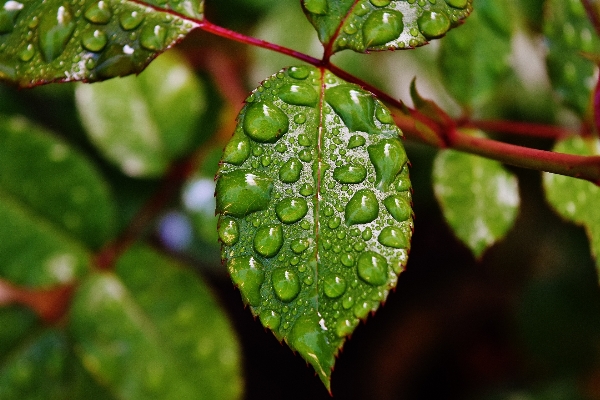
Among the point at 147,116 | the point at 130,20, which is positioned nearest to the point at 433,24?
the point at 130,20

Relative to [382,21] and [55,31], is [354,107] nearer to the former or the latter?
[382,21]

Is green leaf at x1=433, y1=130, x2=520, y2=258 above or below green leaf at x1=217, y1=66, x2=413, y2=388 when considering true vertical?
below

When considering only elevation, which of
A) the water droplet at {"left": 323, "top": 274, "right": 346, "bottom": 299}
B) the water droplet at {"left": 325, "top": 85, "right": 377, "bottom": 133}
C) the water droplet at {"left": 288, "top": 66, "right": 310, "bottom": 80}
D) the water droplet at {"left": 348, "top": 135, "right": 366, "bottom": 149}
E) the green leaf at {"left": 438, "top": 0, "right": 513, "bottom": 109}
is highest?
the water droplet at {"left": 288, "top": 66, "right": 310, "bottom": 80}

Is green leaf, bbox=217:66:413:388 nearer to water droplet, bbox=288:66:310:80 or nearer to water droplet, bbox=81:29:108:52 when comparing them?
water droplet, bbox=288:66:310:80

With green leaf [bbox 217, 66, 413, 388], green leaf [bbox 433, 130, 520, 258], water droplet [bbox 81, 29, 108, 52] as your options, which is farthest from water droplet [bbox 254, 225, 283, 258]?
green leaf [bbox 433, 130, 520, 258]

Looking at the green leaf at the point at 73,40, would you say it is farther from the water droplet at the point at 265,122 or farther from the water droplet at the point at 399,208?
the water droplet at the point at 399,208

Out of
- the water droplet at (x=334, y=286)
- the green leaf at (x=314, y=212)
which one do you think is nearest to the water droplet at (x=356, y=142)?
the green leaf at (x=314, y=212)
